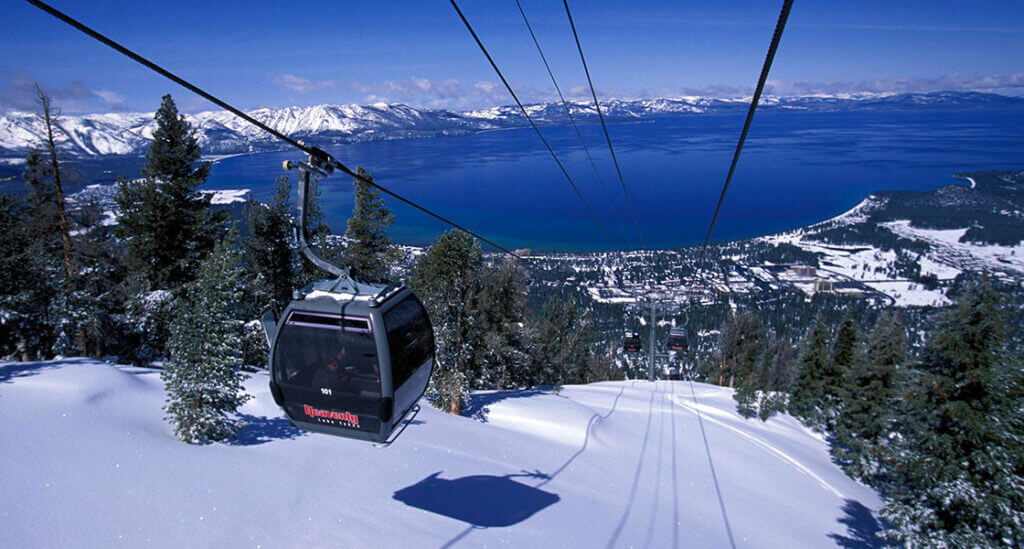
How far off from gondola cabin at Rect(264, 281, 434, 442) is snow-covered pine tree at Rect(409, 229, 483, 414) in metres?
14.1

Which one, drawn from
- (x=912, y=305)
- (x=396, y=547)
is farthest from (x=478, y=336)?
(x=912, y=305)

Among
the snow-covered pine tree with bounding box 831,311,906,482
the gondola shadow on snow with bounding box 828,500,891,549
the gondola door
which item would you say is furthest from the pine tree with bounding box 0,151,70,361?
the snow-covered pine tree with bounding box 831,311,906,482

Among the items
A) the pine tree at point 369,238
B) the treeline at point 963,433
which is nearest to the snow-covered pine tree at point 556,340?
the pine tree at point 369,238

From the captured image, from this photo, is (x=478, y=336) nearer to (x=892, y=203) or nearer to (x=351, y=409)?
(x=351, y=409)

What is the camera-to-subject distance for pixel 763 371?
50.7m

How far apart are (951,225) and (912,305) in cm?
8325

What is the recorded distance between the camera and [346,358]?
6199 millimetres

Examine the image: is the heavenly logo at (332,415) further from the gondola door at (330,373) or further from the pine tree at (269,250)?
the pine tree at (269,250)

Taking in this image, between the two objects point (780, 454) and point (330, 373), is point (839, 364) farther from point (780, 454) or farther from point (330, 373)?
point (330, 373)

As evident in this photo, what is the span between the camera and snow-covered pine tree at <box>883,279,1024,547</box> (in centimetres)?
1260

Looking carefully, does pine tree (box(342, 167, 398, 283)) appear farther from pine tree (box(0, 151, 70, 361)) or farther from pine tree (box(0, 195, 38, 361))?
pine tree (box(0, 195, 38, 361))

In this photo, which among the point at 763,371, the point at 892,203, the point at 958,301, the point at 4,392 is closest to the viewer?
the point at 4,392

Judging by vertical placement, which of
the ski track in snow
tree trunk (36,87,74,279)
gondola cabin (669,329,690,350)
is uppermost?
tree trunk (36,87,74,279)

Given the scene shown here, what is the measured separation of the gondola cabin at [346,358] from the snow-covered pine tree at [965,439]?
1514 centimetres
